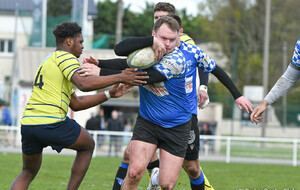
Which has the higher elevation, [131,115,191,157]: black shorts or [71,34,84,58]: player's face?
[71,34,84,58]: player's face

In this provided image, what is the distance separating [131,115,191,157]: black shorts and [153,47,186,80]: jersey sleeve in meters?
0.61

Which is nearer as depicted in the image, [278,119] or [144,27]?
[278,119]

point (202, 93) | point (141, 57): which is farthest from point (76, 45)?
point (202, 93)

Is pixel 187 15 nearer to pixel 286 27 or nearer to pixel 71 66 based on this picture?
pixel 286 27

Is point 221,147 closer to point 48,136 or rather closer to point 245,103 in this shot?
point 245,103

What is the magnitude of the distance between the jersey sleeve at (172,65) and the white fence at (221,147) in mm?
12687

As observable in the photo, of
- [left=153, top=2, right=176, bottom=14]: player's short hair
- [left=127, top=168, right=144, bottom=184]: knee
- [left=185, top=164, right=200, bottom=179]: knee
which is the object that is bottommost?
[left=185, top=164, right=200, bottom=179]: knee

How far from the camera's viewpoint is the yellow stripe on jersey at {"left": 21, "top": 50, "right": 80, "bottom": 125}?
605 centimetres

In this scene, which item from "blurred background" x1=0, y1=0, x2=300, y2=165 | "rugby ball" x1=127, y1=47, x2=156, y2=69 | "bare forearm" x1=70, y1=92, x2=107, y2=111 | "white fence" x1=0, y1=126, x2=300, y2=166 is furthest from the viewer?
"blurred background" x1=0, y1=0, x2=300, y2=165

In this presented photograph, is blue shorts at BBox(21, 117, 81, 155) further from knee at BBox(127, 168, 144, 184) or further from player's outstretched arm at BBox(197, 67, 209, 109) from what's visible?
player's outstretched arm at BBox(197, 67, 209, 109)

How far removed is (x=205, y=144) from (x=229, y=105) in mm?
11949

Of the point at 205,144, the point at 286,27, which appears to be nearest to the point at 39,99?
the point at 205,144

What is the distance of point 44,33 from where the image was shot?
2538cm

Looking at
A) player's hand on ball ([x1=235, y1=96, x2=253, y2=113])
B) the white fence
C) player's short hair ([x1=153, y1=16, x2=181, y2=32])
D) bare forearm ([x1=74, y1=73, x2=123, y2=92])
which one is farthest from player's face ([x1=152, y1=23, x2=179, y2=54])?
the white fence
